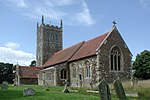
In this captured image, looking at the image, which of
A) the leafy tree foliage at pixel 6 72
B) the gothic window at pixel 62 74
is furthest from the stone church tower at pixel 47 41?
the leafy tree foliage at pixel 6 72

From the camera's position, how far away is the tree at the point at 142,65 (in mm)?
52366

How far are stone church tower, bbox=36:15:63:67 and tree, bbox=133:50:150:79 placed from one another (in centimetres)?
1803

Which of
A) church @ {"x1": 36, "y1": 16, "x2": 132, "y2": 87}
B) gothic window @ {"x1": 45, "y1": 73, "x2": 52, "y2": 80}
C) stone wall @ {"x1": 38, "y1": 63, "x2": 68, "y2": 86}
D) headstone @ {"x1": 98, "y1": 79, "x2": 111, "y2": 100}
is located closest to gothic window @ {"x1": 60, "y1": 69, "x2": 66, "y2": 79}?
church @ {"x1": 36, "y1": 16, "x2": 132, "y2": 87}

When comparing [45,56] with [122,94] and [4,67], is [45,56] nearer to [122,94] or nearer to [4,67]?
[4,67]

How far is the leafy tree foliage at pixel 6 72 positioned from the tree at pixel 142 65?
42.2 metres

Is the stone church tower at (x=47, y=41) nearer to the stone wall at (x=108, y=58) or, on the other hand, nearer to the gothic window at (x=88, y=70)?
the gothic window at (x=88, y=70)

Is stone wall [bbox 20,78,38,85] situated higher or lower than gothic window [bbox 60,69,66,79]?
lower

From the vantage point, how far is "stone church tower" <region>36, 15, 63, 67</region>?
58.2 metres

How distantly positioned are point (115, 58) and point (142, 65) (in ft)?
71.8

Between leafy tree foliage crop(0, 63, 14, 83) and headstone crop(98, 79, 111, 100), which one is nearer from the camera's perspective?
headstone crop(98, 79, 111, 100)

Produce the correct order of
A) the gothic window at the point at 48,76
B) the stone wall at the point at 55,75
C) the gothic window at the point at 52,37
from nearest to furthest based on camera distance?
1. the stone wall at the point at 55,75
2. the gothic window at the point at 48,76
3. the gothic window at the point at 52,37

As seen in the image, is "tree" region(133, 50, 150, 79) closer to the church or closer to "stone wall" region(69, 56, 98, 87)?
the church

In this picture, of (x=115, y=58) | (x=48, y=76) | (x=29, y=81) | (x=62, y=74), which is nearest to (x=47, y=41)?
(x=29, y=81)

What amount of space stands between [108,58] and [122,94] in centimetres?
2184
